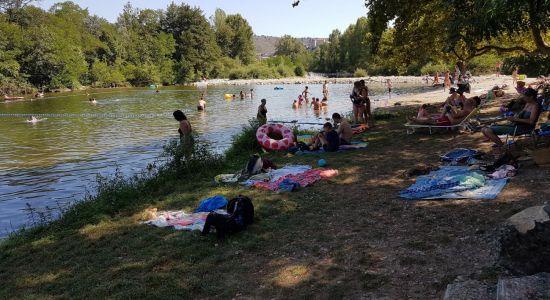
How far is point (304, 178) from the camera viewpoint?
8008 mm

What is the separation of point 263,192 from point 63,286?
349 cm

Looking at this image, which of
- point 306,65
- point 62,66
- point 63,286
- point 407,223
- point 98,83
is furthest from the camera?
point 306,65

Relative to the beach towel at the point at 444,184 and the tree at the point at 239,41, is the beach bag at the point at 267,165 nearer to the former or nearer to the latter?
the beach towel at the point at 444,184

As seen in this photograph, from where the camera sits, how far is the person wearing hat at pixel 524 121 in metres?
8.05

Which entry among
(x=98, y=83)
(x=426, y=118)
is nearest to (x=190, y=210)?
(x=426, y=118)

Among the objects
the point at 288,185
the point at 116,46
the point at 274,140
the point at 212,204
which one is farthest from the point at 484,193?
the point at 116,46

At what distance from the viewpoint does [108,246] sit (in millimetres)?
5832

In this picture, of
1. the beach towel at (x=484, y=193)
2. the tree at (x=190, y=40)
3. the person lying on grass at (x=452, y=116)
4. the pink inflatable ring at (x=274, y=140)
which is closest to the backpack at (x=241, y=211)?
the beach towel at (x=484, y=193)

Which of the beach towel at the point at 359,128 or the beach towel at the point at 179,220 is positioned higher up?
the beach towel at the point at 359,128

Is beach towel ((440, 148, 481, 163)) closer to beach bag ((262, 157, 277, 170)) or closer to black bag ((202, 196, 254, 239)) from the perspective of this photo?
beach bag ((262, 157, 277, 170))

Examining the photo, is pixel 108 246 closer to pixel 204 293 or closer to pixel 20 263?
pixel 20 263

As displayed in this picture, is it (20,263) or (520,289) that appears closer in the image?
(520,289)

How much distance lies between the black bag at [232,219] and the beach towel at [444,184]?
89.6 inches

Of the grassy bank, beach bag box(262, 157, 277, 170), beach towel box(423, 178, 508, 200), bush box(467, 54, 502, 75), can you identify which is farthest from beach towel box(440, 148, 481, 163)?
bush box(467, 54, 502, 75)
